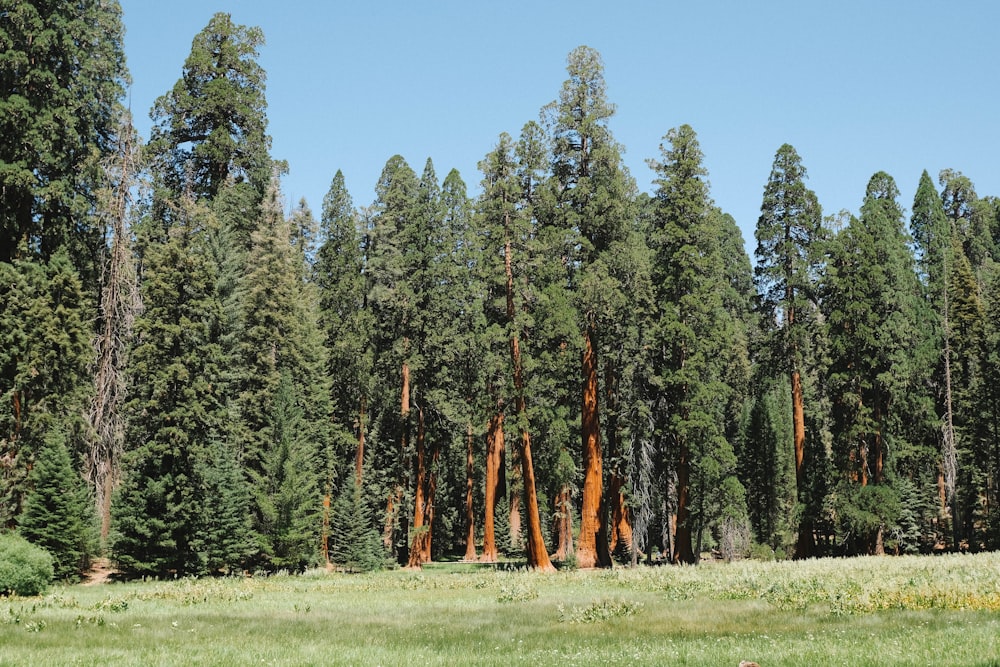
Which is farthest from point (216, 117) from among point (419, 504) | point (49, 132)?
point (419, 504)

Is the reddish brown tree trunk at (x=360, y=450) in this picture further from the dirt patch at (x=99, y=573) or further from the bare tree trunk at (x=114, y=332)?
the dirt patch at (x=99, y=573)

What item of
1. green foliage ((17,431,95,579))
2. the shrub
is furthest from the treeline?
the shrub

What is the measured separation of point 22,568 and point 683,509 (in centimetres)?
2289

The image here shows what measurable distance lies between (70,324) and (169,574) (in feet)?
34.8

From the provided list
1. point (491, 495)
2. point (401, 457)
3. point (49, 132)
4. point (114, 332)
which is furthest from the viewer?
point (491, 495)

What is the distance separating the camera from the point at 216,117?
50.2 m

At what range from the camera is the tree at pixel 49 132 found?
33.1 m

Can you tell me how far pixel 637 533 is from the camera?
37.1 metres

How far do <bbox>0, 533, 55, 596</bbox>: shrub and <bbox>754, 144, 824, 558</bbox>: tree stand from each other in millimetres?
31241

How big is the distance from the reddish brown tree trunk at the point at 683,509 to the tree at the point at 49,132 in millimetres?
26958

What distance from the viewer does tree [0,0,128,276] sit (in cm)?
3309

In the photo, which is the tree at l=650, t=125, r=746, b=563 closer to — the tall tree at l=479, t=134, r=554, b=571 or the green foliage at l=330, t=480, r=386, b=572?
the tall tree at l=479, t=134, r=554, b=571

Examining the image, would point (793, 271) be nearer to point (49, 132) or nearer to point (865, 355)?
point (865, 355)

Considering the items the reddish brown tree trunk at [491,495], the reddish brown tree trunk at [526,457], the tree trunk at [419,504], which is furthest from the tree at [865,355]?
the tree trunk at [419,504]
